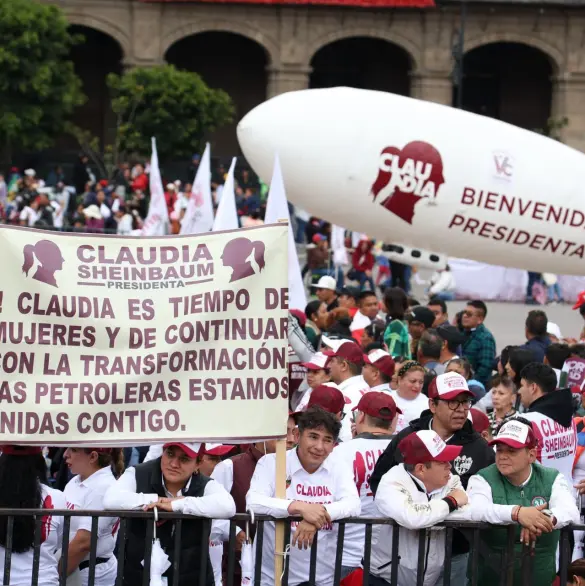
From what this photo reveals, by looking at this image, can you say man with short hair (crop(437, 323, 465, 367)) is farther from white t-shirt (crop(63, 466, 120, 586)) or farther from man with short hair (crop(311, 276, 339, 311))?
white t-shirt (crop(63, 466, 120, 586))

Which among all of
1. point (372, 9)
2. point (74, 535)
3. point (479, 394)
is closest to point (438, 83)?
point (372, 9)

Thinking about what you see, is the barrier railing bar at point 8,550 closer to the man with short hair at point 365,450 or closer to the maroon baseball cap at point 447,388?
the man with short hair at point 365,450

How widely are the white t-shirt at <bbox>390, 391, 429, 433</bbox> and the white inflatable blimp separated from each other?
193 inches

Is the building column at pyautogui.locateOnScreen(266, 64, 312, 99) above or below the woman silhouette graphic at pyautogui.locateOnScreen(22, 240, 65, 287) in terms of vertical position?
above

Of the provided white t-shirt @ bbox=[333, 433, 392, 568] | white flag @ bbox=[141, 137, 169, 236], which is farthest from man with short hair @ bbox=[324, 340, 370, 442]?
white flag @ bbox=[141, 137, 169, 236]

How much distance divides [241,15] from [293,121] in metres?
34.5

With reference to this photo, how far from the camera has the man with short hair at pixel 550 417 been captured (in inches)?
307

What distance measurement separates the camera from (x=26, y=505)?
6250 millimetres

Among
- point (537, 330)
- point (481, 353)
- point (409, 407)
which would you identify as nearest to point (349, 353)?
point (409, 407)

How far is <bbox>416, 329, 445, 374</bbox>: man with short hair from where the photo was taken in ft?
35.3

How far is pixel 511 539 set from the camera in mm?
6289

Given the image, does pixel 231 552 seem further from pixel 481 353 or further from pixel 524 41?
pixel 524 41

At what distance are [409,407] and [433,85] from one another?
3979cm

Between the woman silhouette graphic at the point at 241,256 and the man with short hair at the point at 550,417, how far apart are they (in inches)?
87.0
